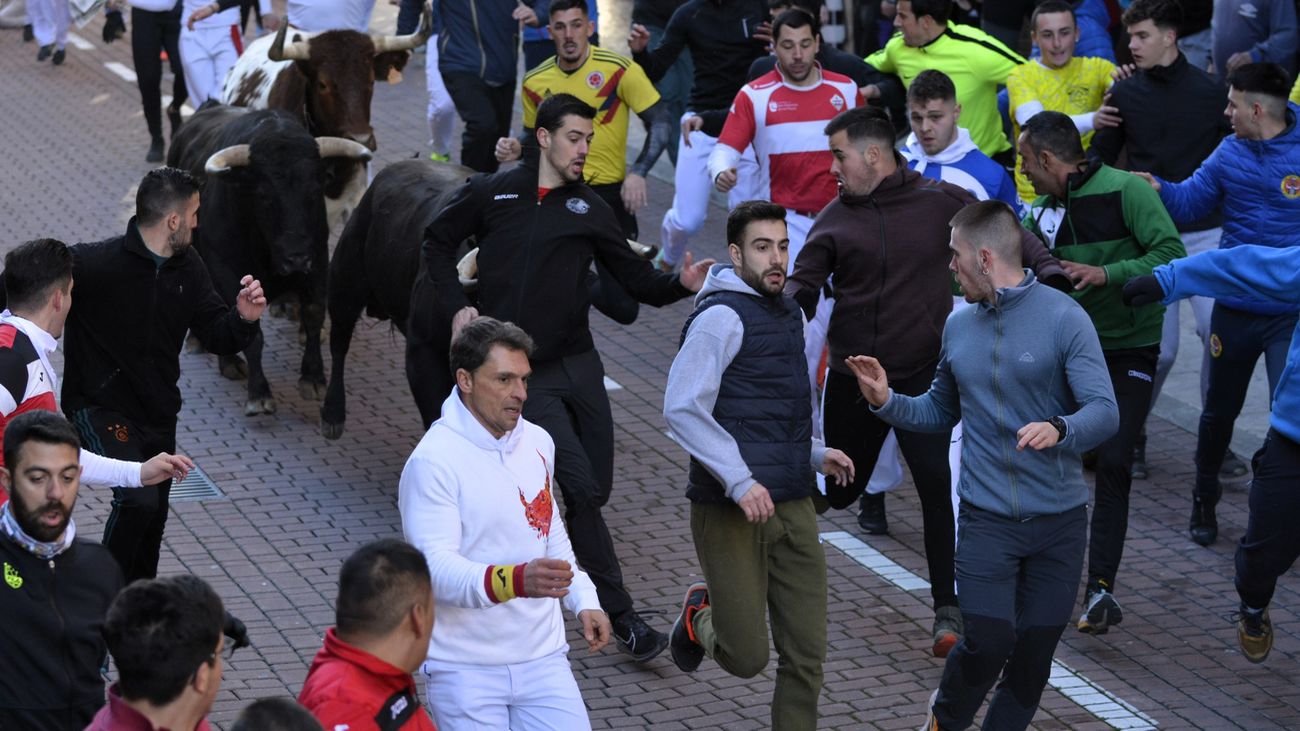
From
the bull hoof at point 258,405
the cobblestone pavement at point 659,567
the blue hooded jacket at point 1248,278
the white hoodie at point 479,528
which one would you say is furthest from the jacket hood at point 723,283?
the bull hoof at point 258,405

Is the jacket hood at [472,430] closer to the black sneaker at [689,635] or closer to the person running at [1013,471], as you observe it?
the black sneaker at [689,635]

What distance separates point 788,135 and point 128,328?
399 centimetres

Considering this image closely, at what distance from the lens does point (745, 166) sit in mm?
11367

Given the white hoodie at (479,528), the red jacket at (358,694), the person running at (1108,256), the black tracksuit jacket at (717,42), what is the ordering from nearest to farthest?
1. the red jacket at (358,694)
2. the white hoodie at (479,528)
3. the person running at (1108,256)
4. the black tracksuit jacket at (717,42)

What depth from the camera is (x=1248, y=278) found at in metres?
7.13

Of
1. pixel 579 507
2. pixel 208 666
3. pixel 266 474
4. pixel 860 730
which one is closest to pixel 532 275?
pixel 579 507

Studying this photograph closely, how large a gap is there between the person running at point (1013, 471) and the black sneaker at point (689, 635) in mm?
1019

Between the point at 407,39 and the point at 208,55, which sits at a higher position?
the point at 407,39

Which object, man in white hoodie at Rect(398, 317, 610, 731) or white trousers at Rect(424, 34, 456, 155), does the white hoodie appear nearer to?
man in white hoodie at Rect(398, 317, 610, 731)

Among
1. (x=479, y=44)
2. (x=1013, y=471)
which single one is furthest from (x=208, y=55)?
(x=1013, y=471)

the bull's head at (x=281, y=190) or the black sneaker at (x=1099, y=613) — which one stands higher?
the bull's head at (x=281, y=190)

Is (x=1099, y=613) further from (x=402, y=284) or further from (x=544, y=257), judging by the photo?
(x=402, y=284)

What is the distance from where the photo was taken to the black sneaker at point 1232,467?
33.9ft

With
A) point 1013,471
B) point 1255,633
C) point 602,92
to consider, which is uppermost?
point 1013,471
